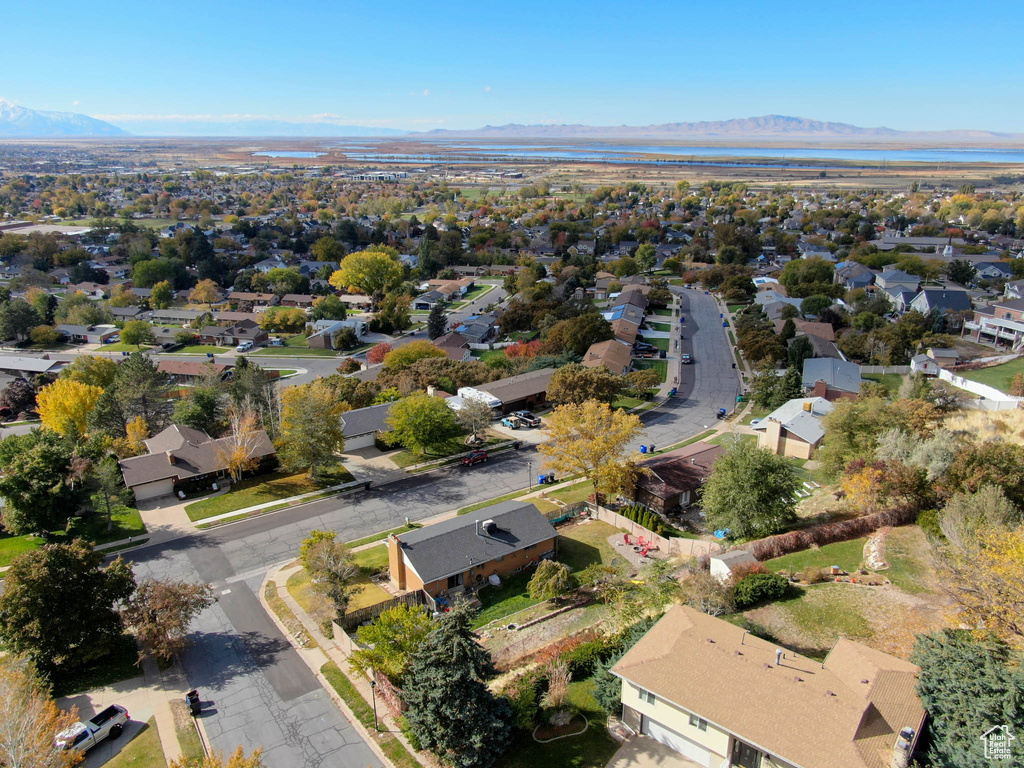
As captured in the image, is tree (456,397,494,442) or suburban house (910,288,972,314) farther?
suburban house (910,288,972,314)

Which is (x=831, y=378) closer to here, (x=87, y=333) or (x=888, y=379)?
(x=888, y=379)

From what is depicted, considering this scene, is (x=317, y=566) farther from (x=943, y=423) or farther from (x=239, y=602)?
(x=943, y=423)

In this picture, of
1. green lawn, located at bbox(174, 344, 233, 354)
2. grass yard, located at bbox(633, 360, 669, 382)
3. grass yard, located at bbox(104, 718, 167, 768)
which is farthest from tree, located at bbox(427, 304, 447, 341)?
grass yard, located at bbox(104, 718, 167, 768)

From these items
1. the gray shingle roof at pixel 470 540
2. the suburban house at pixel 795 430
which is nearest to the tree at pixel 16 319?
the gray shingle roof at pixel 470 540

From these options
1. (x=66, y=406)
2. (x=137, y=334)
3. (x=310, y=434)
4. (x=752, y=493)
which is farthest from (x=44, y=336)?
(x=752, y=493)

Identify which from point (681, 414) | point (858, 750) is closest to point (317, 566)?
point (858, 750)

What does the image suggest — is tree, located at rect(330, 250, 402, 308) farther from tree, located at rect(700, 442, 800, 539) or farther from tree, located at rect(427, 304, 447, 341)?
tree, located at rect(700, 442, 800, 539)

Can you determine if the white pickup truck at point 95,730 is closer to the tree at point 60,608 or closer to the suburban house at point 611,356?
the tree at point 60,608
